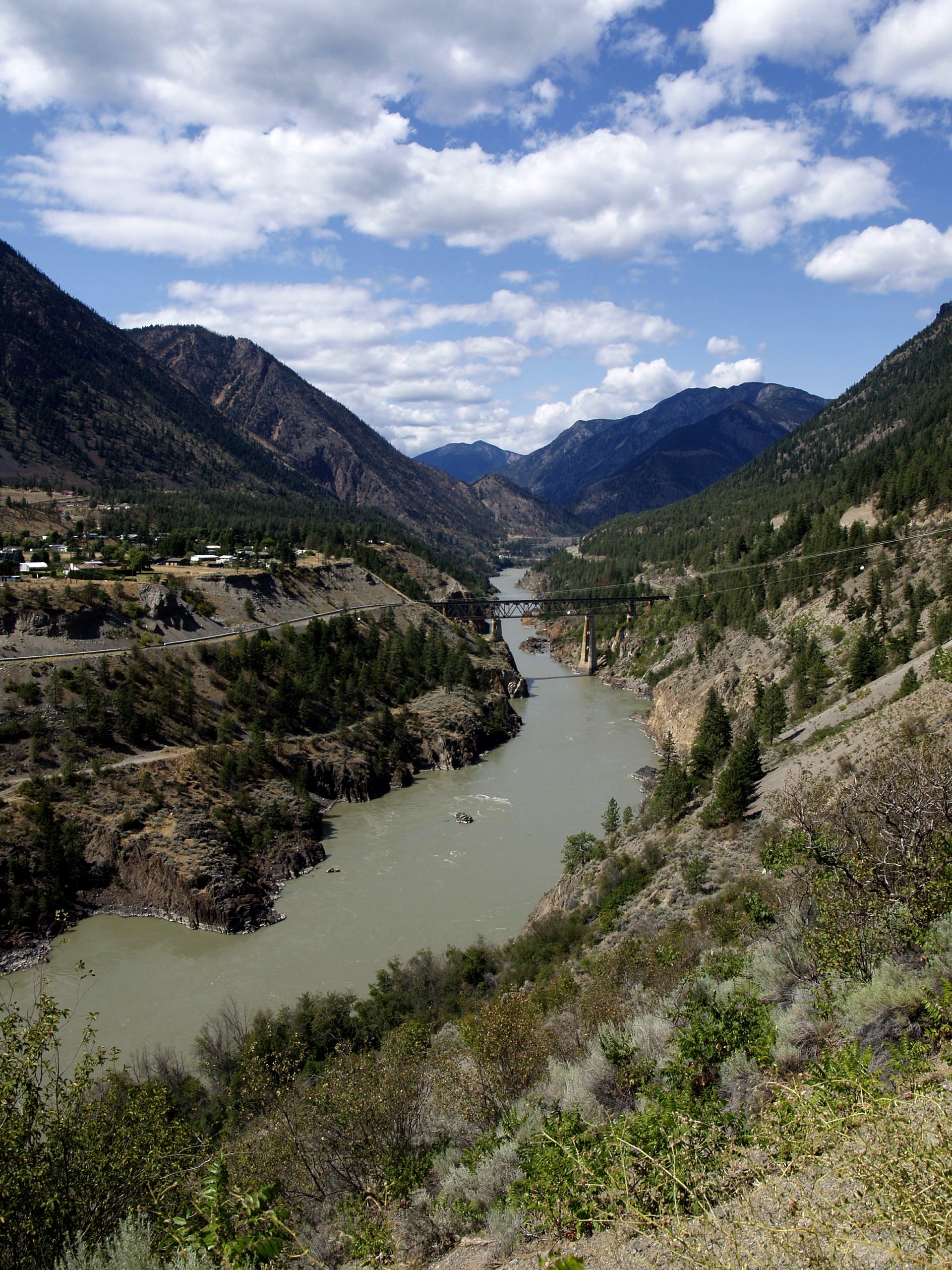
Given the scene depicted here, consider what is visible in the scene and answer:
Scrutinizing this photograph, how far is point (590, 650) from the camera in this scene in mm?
81500

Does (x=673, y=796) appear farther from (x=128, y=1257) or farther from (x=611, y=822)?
(x=128, y=1257)

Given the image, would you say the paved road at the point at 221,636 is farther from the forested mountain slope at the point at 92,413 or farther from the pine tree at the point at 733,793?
the forested mountain slope at the point at 92,413

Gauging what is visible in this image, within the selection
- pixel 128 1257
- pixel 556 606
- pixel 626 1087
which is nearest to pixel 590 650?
pixel 556 606

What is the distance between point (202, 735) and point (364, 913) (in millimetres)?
17616

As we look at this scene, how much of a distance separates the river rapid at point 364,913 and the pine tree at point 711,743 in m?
7.23

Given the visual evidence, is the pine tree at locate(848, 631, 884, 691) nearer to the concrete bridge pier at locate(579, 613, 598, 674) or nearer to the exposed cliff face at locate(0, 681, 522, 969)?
the exposed cliff face at locate(0, 681, 522, 969)

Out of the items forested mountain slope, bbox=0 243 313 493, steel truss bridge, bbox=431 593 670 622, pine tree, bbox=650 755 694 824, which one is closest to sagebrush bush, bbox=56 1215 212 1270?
pine tree, bbox=650 755 694 824

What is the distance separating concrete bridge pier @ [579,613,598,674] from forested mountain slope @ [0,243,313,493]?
88946mm

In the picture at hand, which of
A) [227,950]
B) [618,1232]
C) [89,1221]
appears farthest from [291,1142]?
[227,950]

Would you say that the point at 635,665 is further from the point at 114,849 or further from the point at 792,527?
the point at 114,849

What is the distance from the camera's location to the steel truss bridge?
75.6 m

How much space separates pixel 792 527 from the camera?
66938 millimetres

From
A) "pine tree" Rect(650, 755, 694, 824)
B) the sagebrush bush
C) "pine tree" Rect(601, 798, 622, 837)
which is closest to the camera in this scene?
the sagebrush bush

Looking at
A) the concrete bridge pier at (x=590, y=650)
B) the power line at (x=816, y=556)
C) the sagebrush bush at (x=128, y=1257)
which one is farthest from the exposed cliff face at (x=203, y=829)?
the concrete bridge pier at (x=590, y=650)
